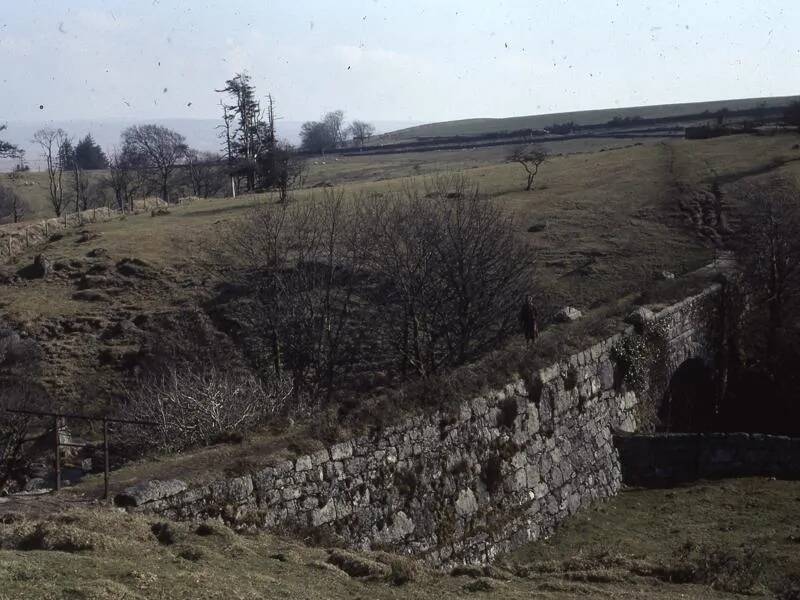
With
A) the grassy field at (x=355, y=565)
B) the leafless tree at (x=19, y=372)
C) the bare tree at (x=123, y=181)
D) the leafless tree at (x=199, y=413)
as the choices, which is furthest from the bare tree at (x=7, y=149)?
the grassy field at (x=355, y=565)

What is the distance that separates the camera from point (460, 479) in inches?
440

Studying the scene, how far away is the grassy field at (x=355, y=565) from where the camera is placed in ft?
20.0

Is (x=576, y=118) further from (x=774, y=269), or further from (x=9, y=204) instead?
(x=774, y=269)

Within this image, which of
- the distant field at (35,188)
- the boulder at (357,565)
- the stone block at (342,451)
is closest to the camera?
the boulder at (357,565)

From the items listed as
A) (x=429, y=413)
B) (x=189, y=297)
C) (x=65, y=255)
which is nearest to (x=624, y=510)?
(x=429, y=413)

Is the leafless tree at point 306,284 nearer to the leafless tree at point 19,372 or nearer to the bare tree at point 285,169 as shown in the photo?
the leafless tree at point 19,372

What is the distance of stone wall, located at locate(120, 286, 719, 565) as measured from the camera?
29.5 feet

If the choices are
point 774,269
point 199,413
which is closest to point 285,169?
point 774,269

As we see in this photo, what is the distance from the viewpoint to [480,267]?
88.0 feet

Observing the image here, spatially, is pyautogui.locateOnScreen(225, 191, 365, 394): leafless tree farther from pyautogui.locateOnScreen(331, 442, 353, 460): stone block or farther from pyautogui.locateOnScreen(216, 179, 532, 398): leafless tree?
pyautogui.locateOnScreen(331, 442, 353, 460): stone block

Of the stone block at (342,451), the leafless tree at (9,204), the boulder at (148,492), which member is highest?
the leafless tree at (9,204)

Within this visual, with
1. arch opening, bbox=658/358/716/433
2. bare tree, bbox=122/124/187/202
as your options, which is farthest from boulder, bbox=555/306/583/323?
bare tree, bbox=122/124/187/202

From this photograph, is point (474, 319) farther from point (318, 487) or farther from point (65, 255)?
point (65, 255)

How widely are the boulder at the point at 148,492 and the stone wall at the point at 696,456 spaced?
8597 millimetres
